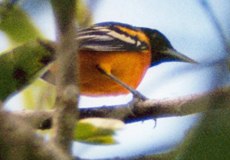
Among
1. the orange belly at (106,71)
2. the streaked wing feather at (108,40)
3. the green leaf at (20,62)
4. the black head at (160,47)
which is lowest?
the green leaf at (20,62)

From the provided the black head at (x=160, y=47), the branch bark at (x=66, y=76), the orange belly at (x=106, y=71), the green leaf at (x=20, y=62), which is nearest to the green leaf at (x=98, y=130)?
the green leaf at (x=20, y=62)

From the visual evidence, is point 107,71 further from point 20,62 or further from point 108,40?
point 20,62

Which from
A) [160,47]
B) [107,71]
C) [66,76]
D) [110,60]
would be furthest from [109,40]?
[66,76]

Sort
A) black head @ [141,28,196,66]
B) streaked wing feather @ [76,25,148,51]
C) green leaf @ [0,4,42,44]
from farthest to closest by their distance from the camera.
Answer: black head @ [141,28,196,66] < streaked wing feather @ [76,25,148,51] < green leaf @ [0,4,42,44]

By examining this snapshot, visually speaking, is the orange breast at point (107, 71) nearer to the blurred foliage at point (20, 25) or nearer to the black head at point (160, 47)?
the black head at point (160, 47)

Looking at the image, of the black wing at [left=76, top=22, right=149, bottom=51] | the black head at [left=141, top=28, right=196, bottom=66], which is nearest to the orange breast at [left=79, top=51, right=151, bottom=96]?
the black wing at [left=76, top=22, right=149, bottom=51]

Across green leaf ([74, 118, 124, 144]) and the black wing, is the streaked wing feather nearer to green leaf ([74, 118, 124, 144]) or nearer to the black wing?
the black wing
